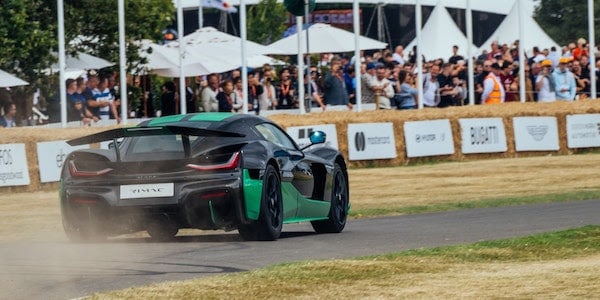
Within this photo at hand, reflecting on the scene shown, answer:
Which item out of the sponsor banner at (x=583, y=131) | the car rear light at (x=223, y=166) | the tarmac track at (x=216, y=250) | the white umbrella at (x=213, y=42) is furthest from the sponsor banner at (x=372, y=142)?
the car rear light at (x=223, y=166)

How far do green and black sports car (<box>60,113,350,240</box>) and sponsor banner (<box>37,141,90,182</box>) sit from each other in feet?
37.0

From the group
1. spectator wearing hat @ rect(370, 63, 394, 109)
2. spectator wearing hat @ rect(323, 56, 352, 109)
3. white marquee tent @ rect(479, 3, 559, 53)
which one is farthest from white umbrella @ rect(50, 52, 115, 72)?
white marquee tent @ rect(479, 3, 559, 53)

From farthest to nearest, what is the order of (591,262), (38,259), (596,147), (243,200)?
(596,147), (243,200), (38,259), (591,262)

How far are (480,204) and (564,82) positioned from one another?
47.1 ft

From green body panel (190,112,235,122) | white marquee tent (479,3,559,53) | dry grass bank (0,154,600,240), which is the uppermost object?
white marquee tent (479,3,559,53)

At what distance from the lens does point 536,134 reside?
108ft

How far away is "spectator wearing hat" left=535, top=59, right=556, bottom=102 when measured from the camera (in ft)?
114

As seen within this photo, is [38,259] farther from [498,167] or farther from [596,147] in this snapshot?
[596,147]

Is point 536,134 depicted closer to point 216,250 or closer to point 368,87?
point 368,87

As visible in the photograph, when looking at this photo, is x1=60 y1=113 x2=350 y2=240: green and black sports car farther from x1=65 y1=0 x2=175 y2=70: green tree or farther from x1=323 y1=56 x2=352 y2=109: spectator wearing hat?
x1=65 y1=0 x2=175 y2=70: green tree

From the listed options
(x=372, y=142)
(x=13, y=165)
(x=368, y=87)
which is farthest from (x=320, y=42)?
(x=13, y=165)

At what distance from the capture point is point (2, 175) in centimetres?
2442

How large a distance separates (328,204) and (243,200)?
6.75 feet

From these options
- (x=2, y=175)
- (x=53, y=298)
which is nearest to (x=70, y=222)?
(x=53, y=298)
